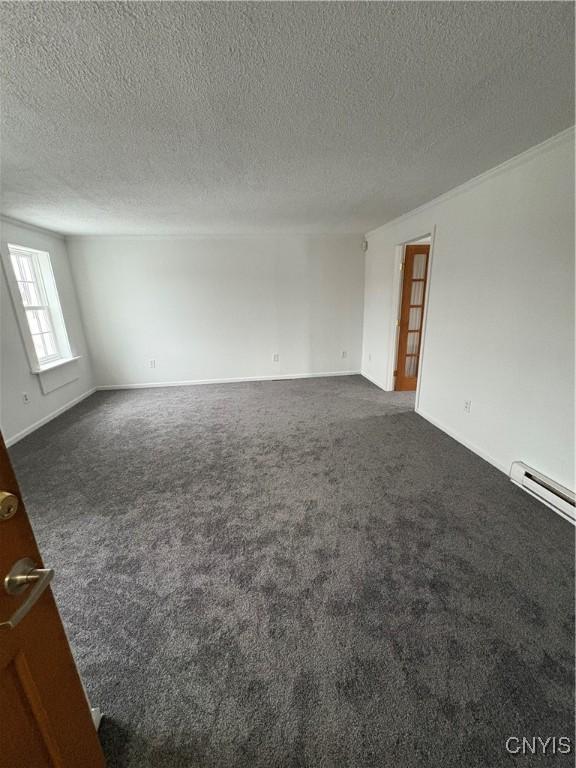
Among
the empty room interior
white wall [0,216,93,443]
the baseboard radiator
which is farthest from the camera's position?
white wall [0,216,93,443]

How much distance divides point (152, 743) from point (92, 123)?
2736mm

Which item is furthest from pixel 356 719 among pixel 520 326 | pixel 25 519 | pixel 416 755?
pixel 520 326

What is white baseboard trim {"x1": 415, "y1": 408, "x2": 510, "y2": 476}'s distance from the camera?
251cm

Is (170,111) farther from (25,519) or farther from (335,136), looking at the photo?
(25,519)

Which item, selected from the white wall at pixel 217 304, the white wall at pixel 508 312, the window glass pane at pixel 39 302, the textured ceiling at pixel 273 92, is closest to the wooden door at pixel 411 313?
the white wall at pixel 508 312

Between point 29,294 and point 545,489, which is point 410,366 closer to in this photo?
point 545,489

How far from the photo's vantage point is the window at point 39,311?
11.8 feet

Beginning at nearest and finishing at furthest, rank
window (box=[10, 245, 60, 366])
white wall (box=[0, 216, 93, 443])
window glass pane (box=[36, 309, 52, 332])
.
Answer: white wall (box=[0, 216, 93, 443]) < window (box=[10, 245, 60, 366]) < window glass pane (box=[36, 309, 52, 332])

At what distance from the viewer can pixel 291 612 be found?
145 cm

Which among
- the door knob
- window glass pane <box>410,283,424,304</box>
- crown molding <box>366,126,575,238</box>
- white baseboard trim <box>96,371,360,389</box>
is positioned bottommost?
white baseboard trim <box>96,371,360,389</box>

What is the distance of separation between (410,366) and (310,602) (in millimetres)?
3783

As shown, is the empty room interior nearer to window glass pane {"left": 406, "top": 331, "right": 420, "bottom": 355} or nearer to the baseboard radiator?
the baseboard radiator

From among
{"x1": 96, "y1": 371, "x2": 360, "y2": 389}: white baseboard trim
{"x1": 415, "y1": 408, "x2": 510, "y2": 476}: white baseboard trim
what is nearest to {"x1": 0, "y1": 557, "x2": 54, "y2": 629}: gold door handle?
{"x1": 415, "y1": 408, "x2": 510, "y2": 476}: white baseboard trim

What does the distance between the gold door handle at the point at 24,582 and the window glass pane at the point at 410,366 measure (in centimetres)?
456
